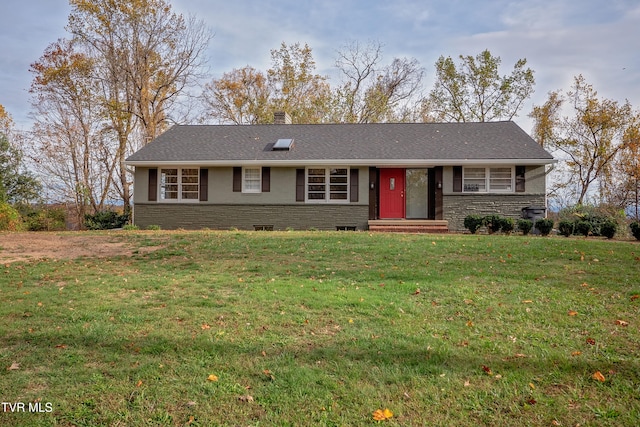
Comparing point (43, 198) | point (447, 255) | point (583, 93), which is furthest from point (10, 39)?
point (583, 93)

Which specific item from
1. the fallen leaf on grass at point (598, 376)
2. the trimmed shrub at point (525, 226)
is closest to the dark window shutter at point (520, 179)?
the trimmed shrub at point (525, 226)

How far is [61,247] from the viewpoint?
909 centimetres

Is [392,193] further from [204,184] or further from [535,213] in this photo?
[204,184]

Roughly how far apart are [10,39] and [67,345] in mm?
18242

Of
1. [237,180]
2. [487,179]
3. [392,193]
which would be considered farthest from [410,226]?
[237,180]

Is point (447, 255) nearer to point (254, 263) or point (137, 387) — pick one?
point (254, 263)

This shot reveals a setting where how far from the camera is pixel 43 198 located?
1989 centimetres

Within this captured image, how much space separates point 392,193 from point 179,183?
28.0ft

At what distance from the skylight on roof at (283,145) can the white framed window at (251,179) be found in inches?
44.8

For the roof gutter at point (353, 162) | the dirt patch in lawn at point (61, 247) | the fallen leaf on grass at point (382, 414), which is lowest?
the fallen leaf on grass at point (382, 414)

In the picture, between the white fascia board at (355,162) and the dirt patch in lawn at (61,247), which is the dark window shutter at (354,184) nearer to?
the white fascia board at (355,162)

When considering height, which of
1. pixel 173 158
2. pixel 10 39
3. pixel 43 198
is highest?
pixel 10 39

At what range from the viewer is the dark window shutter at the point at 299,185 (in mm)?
15422

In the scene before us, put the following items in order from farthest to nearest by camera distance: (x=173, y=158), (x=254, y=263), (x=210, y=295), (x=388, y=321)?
(x=173, y=158), (x=254, y=263), (x=210, y=295), (x=388, y=321)
